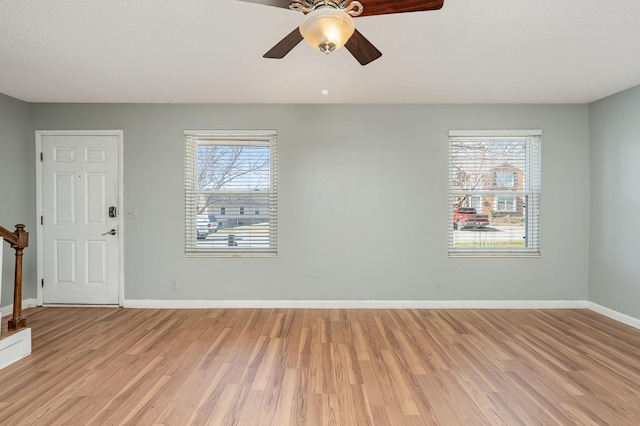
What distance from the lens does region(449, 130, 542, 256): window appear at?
13.1 ft

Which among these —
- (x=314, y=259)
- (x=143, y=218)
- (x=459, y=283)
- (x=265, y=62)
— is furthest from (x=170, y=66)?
(x=459, y=283)

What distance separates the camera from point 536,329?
10.8 ft

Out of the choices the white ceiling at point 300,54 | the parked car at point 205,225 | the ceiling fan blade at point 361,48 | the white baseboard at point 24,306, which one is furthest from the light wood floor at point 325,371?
the white ceiling at point 300,54

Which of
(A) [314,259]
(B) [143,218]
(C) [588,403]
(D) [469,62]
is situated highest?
(D) [469,62]

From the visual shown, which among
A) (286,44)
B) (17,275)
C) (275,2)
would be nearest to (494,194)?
(286,44)

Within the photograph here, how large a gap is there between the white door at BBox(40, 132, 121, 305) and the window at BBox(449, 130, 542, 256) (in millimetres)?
4309

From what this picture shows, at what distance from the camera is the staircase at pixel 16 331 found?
2.50 metres

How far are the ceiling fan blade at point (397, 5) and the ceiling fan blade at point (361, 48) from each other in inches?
6.7

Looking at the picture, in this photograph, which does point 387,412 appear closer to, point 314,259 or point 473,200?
point 314,259

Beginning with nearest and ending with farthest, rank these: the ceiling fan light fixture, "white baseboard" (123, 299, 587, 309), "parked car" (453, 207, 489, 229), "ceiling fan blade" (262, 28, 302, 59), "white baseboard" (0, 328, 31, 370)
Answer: the ceiling fan light fixture, "ceiling fan blade" (262, 28, 302, 59), "white baseboard" (0, 328, 31, 370), "white baseboard" (123, 299, 587, 309), "parked car" (453, 207, 489, 229)

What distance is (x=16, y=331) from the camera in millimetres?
2629

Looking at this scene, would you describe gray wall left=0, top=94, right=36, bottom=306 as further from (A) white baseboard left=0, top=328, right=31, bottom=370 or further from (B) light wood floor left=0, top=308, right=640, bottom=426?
(A) white baseboard left=0, top=328, right=31, bottom=370

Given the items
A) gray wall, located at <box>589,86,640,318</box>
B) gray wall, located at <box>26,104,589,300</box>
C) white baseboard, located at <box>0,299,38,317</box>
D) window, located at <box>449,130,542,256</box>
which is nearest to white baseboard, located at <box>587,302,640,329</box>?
gray wall, located at <box>589,86,640,318</box>

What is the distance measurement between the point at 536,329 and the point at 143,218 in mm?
4700
